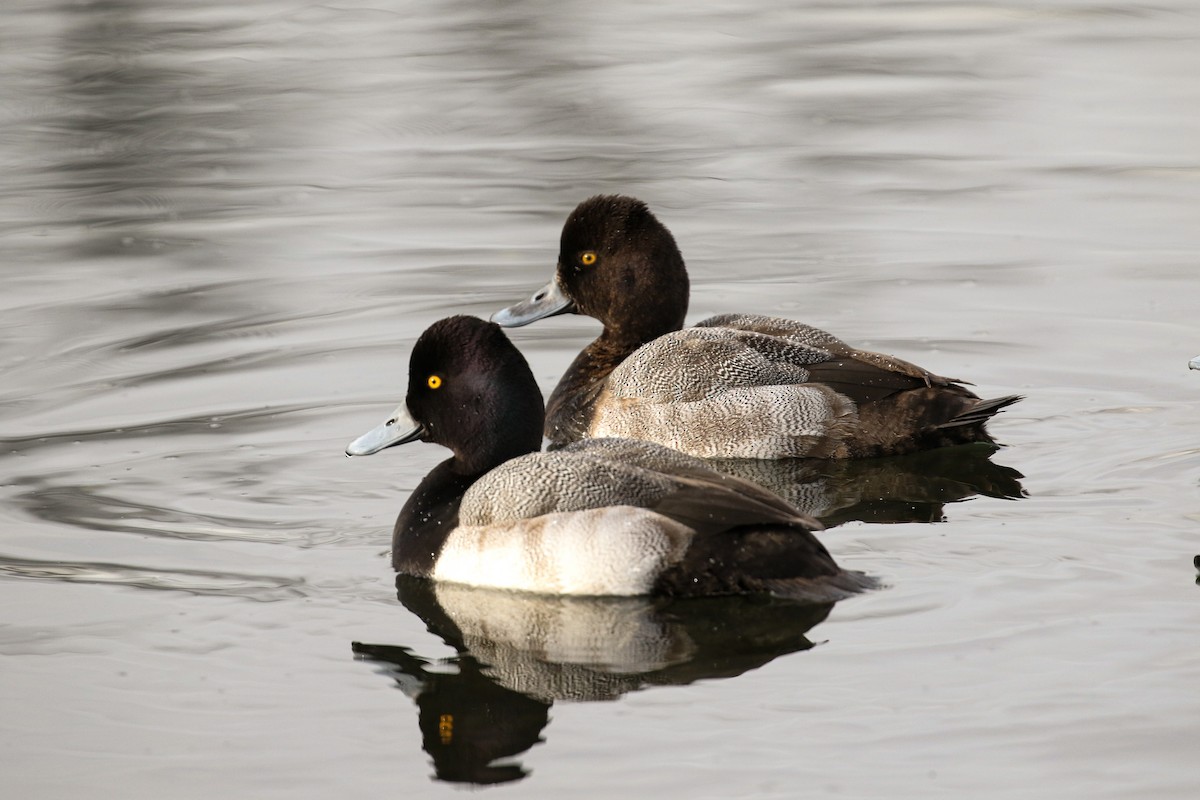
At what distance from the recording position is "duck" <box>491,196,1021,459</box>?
8.33m

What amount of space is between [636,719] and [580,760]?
0.31m

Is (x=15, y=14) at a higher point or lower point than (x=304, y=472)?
higher

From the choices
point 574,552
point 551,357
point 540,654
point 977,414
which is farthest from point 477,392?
point 551,357

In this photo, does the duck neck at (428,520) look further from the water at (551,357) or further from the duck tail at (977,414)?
the duck tail at (977,414)

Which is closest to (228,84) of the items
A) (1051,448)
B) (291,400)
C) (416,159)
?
(416,159)

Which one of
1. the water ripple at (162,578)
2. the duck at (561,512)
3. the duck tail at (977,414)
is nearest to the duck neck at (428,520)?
the duck at (561,512)

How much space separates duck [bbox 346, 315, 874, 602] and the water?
13 cm

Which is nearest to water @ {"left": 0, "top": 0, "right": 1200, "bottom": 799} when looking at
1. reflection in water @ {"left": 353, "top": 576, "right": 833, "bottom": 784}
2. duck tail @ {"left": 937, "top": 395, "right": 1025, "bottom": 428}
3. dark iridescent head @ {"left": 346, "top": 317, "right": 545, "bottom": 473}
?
reflection in water @ {"left": 353, "top": 576, "right": 833, "bottom": 784}

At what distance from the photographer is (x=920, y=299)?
10.6m

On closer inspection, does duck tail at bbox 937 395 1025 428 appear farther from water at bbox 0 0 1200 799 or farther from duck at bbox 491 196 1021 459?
water at bbox 0 0 1200 799

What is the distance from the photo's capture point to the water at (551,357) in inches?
215

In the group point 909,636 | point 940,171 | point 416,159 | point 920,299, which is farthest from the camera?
point 416,159

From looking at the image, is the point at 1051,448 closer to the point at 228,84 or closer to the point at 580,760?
the point at 580,760

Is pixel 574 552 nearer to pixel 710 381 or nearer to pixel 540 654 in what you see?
pixel 540 654
